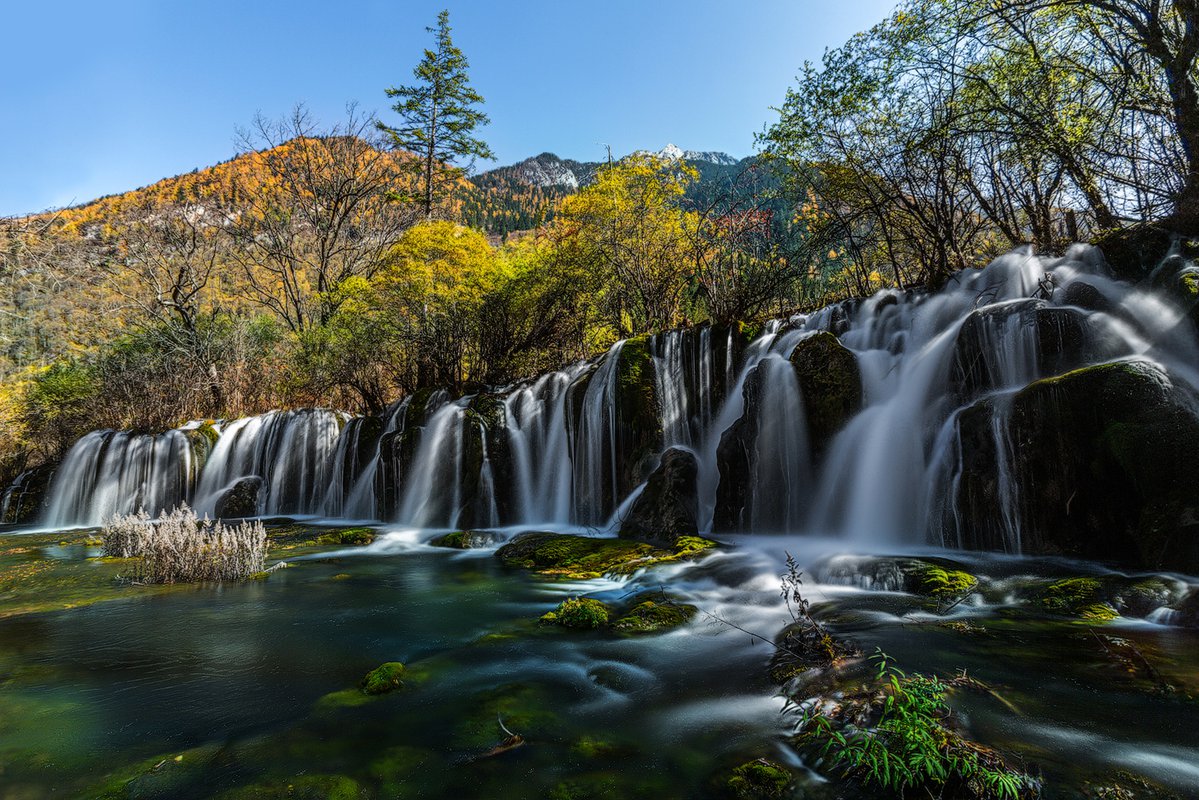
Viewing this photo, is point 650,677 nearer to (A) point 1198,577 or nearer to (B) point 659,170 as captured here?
(A) point 1198,577

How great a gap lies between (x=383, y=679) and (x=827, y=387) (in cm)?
855

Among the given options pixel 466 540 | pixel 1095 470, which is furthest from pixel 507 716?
pixel 466 540

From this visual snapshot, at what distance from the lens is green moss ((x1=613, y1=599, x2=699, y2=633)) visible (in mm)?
5684

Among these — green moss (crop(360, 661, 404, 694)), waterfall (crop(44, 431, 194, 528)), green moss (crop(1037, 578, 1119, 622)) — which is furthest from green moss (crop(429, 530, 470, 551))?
waterfall (crop(44, 431, 194, 528))

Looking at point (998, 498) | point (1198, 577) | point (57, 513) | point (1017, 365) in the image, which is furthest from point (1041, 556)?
point (57, 513)

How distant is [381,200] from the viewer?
28.6 metres

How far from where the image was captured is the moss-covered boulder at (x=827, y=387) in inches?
384

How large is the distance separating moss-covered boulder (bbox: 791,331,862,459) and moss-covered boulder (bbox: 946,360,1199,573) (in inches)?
90.2

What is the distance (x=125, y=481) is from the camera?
1800 cm

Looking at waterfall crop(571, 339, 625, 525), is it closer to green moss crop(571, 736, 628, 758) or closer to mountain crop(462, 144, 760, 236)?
green moss crop(571, 736, 628, 758)

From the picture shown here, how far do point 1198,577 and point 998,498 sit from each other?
6.51ft

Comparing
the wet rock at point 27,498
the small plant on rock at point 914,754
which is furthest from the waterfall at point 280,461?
the small plant on rock at point 914,754

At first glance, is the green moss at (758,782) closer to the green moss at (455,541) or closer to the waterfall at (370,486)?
the green moss at (455,541)

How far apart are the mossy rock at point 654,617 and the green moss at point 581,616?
0.19 metres
